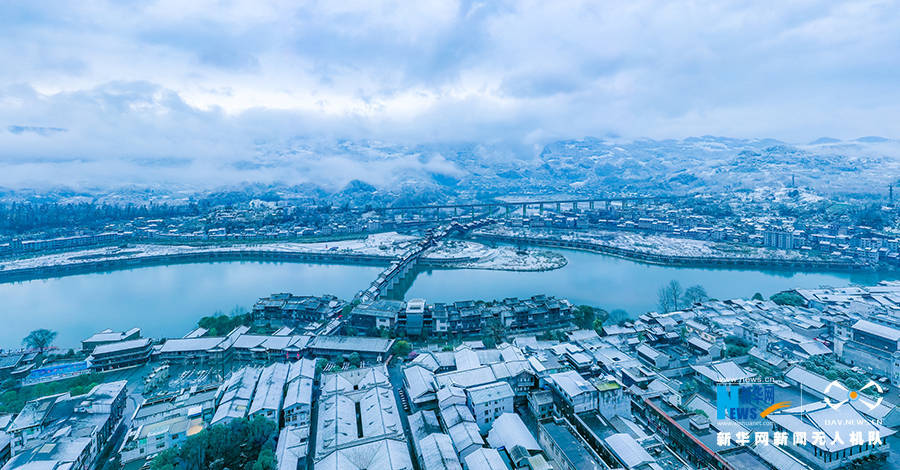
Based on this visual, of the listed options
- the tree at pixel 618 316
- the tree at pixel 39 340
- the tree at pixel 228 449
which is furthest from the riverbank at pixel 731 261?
the tree at pixel 39 340

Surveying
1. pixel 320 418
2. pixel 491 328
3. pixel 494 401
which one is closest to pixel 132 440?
pixel 320 418

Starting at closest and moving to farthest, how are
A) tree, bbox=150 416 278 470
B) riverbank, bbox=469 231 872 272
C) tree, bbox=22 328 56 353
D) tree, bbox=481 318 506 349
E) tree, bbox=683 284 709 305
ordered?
tree, bbox=150 416 278 470 < tree, bbox=481 318 506 349 < tree, bbox=22 328 56 353 < tree, bbox=683 284 709 305 < riverbank, bbox=469 231 872 272

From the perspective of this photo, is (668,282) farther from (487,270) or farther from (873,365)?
(873,365)

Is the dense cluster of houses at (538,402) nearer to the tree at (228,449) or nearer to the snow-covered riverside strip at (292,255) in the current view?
the tree at (228,449)

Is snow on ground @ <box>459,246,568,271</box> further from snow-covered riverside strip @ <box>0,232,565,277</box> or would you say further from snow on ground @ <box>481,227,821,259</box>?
snow on ground @ <box>481,227,821,259</box>

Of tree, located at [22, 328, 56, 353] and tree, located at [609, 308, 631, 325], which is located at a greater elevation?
tree, located at [22, 328, 56, 353]

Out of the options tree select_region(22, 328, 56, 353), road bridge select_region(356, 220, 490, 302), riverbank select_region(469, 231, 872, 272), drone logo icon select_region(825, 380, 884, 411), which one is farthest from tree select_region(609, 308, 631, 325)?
tree select_region(22, 328, 56, 353)
